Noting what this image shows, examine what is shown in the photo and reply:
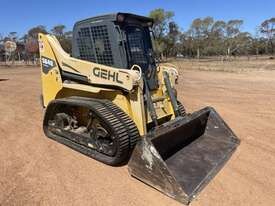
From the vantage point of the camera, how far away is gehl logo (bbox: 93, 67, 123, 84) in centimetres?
406

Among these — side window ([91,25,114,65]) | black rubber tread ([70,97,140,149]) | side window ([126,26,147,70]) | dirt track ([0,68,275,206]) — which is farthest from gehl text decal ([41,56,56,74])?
black rubber tread ([70,97,140,149])

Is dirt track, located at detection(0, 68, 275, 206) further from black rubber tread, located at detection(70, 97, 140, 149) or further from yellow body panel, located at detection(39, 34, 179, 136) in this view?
yellow body panel, located at detection(39, 34, 179, 136)

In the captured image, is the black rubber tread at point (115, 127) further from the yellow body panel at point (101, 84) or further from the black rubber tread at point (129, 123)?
the yellow body panel at point (101, 84)

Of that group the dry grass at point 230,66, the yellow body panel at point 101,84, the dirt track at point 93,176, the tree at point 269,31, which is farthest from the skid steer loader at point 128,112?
the tree at point 269,31

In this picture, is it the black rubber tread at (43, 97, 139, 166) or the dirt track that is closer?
the dirt track

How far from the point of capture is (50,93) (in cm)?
527

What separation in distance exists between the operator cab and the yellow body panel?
25 centimetres

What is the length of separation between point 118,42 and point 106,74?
0.55m

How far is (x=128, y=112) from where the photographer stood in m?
4.20

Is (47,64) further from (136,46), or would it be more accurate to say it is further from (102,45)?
(136,46)

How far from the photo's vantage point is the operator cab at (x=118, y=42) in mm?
4352

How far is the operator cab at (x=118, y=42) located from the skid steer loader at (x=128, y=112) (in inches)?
0.6

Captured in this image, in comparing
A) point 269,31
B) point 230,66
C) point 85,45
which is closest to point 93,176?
point 85,45

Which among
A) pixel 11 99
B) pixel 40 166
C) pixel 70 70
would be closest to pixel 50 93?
pixel 70 70
